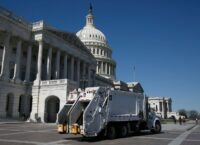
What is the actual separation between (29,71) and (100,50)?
244 ft

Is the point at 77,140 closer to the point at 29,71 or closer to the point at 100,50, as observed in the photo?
the point at 29,71

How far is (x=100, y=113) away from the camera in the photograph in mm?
19250

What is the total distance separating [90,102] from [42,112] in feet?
104

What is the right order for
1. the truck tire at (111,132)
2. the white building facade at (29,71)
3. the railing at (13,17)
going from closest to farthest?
the truck tire at (111,132), the railing at (13,17), the white building facade at (29,71)

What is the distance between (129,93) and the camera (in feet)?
75.8

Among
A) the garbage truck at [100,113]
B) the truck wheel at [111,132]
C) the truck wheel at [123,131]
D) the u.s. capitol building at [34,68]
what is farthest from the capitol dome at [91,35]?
the truck wheel at [111,132]

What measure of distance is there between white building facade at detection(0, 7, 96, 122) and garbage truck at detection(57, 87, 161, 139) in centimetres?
2508

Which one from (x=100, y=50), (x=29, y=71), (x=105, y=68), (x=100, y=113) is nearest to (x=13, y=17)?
(x=29, y=71)

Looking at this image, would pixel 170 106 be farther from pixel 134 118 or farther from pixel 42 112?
pixel 134 118

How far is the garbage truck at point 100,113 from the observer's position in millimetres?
18375

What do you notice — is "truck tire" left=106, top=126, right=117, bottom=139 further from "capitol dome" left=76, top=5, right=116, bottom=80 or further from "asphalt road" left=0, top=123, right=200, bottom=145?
"capitol dome" left=76, top=5, right=116, bottom=80

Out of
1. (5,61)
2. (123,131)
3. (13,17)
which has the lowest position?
(123,131)

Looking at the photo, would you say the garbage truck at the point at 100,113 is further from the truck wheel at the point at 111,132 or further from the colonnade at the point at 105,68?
the colonnade at the point at 105,68

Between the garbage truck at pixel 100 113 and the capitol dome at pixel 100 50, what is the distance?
92.1 meters
